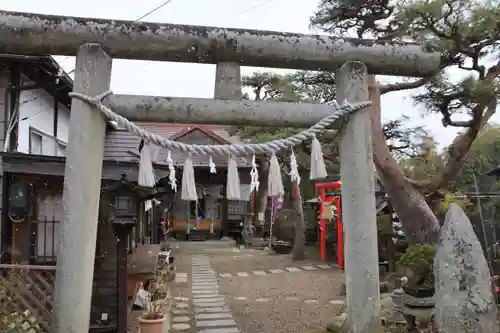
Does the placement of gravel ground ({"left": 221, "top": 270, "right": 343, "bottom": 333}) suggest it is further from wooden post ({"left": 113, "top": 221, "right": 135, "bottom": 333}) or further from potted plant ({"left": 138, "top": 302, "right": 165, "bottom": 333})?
wooden post ({"left": 113, "top": 221, "right": 135, "bottom": 333})

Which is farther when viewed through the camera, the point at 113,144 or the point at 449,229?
the point at 113,144

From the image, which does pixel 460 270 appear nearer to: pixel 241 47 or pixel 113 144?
pixel 241 47

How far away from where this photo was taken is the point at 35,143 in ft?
32.8

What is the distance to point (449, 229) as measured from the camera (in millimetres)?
3998

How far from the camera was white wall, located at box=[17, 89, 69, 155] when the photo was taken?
903 centimetres

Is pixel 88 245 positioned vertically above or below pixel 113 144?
below

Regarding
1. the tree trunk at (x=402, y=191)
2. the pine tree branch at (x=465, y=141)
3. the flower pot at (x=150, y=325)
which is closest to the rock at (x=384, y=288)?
the tree trunk at (x=402, y=191)

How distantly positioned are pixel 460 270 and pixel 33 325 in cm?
437

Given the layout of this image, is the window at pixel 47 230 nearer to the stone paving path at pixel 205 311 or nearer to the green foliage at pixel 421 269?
the stone paving path at pixel 205 311

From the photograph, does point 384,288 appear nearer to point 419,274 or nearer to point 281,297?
point 281,297

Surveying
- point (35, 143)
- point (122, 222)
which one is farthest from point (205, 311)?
point (35, 143)

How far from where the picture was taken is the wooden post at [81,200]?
445 cm

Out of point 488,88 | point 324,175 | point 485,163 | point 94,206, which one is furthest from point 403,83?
point 485,163

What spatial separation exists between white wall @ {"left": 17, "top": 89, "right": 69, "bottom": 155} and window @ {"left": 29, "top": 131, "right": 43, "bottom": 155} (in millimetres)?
123
